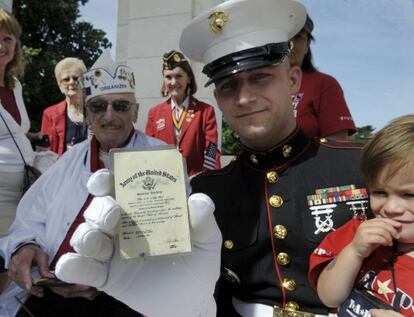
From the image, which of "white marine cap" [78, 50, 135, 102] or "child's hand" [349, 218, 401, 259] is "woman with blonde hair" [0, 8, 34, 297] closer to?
"white marine cap" [78, 50, 135, 102]

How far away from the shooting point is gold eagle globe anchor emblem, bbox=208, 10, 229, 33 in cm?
170

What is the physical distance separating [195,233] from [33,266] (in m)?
1.02

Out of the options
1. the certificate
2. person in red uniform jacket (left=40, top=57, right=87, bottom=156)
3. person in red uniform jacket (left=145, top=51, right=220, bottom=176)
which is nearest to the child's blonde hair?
the certificate

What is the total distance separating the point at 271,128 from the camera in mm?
1713

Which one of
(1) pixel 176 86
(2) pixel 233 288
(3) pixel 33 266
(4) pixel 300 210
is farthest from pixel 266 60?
(1) pixel 176 86

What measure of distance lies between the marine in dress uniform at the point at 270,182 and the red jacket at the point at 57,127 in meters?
2.67

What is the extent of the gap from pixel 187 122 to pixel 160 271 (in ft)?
9.54

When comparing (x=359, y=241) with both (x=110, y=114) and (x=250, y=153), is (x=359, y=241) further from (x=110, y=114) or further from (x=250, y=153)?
(x=110, y=114)

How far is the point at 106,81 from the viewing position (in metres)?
2.55

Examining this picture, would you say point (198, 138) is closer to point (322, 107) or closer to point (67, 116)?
point (67, 116)

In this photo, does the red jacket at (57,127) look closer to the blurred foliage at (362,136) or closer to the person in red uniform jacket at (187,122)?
the person in red uniform jacket at (187,122)

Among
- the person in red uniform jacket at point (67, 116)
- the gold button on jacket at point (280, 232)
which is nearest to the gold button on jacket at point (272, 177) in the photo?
the gold button on jacket at point (280, 232)

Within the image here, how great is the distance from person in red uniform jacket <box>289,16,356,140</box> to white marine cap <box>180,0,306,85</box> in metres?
0.94

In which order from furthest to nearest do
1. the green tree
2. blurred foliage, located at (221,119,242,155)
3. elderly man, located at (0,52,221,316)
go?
blurred foliage, located at (221,119,242,155)
the green tree
elderly man, located at (0,52,221,316)
